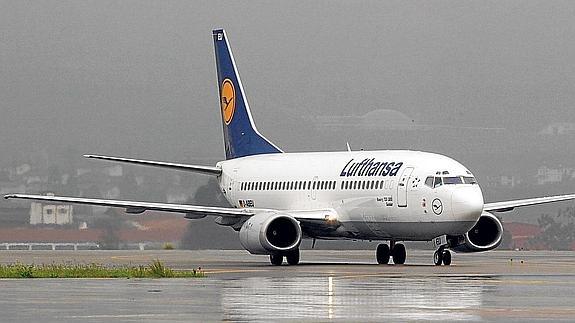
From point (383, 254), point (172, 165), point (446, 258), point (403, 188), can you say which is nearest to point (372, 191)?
point (403, 188)

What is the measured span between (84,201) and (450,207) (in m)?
11.8

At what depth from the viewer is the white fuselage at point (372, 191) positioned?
46.5 metres

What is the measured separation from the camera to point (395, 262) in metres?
50.4

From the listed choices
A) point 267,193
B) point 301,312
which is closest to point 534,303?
point 301,312

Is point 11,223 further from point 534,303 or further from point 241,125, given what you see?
point 534,303

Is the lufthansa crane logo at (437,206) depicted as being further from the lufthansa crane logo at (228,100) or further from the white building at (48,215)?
the white building at (48,215)

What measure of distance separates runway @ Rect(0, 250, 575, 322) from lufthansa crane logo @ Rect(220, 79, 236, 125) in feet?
78.7

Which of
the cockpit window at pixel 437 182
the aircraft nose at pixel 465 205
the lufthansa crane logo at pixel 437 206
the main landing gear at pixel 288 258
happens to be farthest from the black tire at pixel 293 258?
the aircraft nose at pixel 465 205

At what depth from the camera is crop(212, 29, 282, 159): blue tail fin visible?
198 ft

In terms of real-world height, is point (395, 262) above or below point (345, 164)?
below

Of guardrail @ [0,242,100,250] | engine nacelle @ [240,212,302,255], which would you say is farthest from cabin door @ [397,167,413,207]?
guardrail @ [0,242,100,250]

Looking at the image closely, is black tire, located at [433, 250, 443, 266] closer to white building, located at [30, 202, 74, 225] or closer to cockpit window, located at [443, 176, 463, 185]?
cockpit window, located at [443, 176, 463, 185]

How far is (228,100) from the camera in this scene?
61.9 meters

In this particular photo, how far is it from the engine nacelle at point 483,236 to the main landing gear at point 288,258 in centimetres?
507
